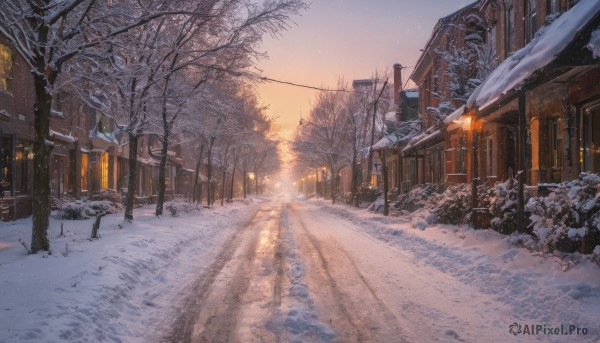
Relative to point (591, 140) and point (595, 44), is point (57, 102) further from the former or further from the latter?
point (595, 44)

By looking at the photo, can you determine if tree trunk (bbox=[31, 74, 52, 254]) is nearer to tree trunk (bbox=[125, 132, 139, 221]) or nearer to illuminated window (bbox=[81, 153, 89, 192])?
tree trunk (bbox=[125, 132, 139, 221])

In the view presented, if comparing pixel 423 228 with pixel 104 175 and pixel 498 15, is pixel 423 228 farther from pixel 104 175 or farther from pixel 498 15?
pixel 104 175

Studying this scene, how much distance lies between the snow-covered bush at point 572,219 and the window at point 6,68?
17807mm

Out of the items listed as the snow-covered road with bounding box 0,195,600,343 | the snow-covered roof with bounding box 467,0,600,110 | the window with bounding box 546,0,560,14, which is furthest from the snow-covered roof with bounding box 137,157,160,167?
the snow-covered roof with bounding box 467,0,600,110

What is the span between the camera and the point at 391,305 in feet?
20.6

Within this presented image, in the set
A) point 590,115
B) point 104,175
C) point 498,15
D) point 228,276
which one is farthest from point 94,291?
point 104,175

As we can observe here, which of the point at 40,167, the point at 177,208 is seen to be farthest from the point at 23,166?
the point at 40,167

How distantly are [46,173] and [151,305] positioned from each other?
13.5 ft

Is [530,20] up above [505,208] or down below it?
above

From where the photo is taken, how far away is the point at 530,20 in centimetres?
1401

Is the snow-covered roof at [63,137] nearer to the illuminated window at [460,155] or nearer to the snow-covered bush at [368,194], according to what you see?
the illuminated window at [460,155]

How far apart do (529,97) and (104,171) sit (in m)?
23.8

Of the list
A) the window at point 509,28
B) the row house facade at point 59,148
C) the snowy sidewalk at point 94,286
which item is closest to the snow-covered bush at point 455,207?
the window at point 509,28

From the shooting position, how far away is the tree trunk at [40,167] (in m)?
8.59
